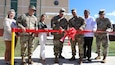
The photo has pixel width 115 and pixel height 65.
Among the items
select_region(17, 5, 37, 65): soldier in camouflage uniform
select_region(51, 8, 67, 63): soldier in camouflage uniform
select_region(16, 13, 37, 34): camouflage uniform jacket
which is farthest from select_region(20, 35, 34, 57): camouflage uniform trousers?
select_region(51, 8, 67, 63): soldier in camouflage uniform

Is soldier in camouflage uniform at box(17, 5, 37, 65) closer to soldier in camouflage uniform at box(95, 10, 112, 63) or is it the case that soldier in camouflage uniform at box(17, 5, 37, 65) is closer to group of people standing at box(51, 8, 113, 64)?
group of people standing at box(51, 8, 113, 64)

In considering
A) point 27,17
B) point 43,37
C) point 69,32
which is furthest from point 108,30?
point 27,17

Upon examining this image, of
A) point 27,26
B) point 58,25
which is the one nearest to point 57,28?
point 58,25

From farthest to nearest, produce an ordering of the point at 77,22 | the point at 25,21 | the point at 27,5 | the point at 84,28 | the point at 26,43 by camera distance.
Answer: the point at 27,5
the point at 84,28
the point at 77,22
the point at 26,43
the point at 25,21

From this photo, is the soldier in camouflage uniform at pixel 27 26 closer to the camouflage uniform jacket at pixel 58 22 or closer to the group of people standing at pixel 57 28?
the group of people standing at pixel 57 28

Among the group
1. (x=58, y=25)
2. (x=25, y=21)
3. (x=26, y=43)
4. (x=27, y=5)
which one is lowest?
(x=26, y=43)

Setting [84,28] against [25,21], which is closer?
[25,21]

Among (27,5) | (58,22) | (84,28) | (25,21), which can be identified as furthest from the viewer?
(27,5)

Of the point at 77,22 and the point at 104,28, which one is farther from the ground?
the point at 77,22

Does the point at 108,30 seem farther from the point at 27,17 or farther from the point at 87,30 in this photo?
the point at 27,17

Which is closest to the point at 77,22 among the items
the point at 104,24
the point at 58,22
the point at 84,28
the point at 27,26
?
the point at 84,28

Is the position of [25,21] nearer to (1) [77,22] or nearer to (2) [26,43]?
(2) [26,43]

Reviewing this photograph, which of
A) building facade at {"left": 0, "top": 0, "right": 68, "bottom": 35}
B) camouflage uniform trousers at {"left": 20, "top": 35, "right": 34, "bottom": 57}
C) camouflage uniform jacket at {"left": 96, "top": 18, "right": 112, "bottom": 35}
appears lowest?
camouflage uniform trousers at {"left": 20, "top": 35, "right": 34, "bottom": 57}

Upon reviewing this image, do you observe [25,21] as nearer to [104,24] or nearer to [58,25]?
[58,25]
